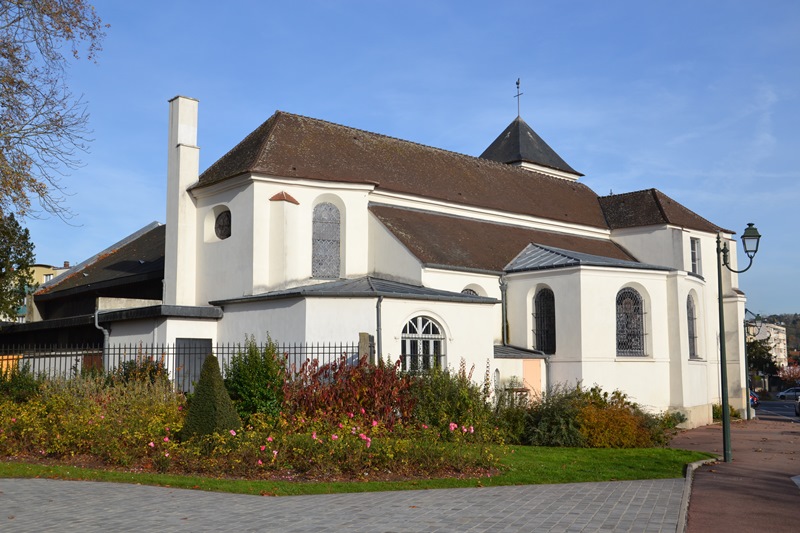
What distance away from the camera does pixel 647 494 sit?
39.1ft

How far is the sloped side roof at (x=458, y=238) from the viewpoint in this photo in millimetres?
26125

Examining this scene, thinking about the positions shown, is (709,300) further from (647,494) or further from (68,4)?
(68,4)

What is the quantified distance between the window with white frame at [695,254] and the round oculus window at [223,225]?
20439 mm

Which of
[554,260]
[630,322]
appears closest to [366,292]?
[554,260]

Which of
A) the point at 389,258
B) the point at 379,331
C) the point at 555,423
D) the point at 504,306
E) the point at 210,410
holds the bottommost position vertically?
the point at 555,423

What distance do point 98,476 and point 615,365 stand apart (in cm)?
1819

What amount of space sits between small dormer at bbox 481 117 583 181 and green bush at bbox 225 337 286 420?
26.2 meters

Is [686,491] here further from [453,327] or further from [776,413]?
[776,413]

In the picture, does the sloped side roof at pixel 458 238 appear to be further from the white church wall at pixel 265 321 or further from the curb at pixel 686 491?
the curb at pixel 686 491

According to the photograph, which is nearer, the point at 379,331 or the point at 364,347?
the point at 364,347

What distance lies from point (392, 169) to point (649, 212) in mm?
12977

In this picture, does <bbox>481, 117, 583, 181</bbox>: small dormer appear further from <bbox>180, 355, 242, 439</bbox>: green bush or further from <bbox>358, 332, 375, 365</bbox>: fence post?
<bbox>180, 355, 242, 439</bbox>: green bush

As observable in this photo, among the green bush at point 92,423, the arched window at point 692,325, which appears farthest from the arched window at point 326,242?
the arched window at point 692,325

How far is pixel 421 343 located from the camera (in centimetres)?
2219
